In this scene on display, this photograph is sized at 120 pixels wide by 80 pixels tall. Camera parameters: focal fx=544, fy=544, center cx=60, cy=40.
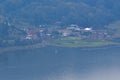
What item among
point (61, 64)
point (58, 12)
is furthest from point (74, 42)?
point (58, 12)

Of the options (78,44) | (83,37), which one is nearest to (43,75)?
(78,44)

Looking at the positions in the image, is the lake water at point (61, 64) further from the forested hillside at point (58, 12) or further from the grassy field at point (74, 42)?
the forested hillside at point (58, 12)

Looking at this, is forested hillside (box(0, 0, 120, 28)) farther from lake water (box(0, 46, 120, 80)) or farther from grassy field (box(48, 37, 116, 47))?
lake water (box(0, 46, 120, 80))

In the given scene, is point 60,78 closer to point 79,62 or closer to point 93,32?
point 79,62

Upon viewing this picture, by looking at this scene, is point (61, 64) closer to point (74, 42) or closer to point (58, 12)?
point (74, 42)

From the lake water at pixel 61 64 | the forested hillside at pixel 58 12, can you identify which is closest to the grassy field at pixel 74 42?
the lake water at pixel 61 64
